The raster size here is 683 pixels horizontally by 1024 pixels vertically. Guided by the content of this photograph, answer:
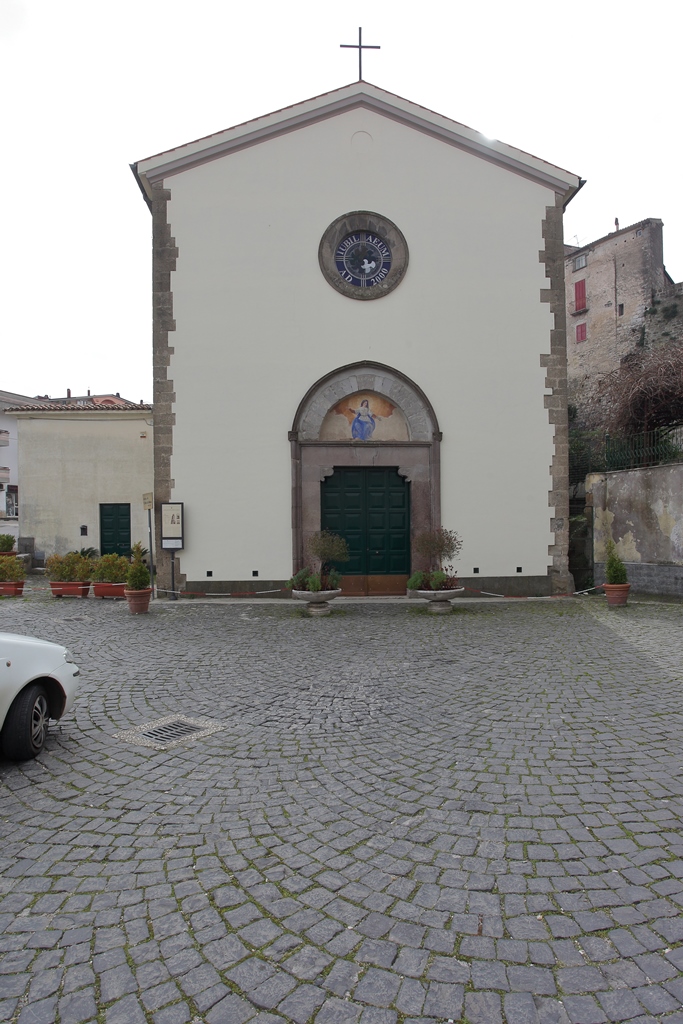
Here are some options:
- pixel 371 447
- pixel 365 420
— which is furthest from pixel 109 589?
pixel 365 420

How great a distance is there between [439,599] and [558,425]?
4.97 meters

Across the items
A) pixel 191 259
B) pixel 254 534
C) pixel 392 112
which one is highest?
pixel 392 112

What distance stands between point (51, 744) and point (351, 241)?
1167cm

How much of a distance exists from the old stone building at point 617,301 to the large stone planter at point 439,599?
947 inches

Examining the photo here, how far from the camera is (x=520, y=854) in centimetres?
312

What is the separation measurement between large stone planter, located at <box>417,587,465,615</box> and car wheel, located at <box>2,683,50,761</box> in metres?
7.41

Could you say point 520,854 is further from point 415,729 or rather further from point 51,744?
point 51,744

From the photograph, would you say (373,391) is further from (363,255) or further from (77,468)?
(77,468)

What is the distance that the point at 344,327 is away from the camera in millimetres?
12945

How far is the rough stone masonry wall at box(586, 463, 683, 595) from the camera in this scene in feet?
39.2

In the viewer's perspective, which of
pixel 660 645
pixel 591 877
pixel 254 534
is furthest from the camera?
pixel 254 534

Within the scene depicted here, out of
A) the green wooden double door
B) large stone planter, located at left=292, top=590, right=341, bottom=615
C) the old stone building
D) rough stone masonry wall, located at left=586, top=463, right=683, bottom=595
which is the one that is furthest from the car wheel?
the old stone building

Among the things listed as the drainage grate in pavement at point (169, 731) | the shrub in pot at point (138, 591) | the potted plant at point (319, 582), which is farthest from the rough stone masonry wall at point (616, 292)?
the drainage grate in pavement at point (169, 731)

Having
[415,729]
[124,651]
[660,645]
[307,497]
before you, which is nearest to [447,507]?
[307,497]
